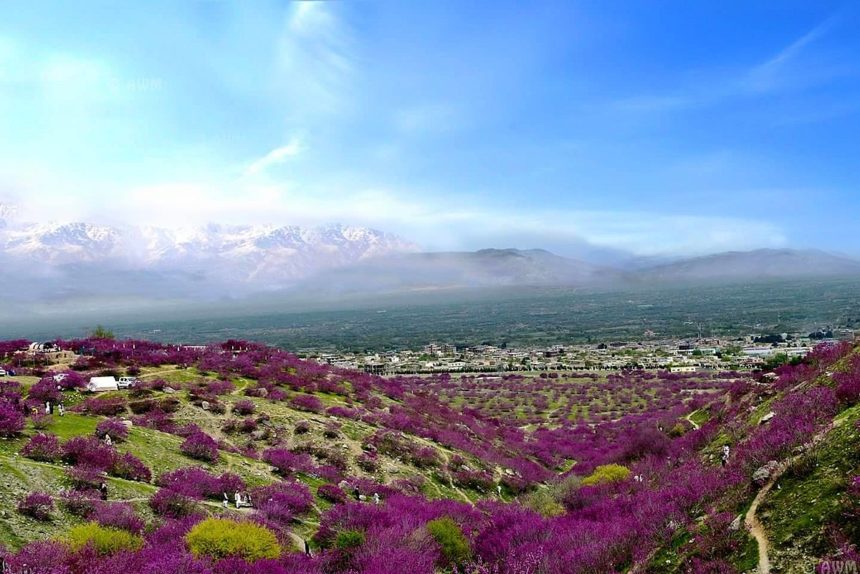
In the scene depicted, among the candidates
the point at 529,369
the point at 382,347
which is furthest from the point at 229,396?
the point at 382,347

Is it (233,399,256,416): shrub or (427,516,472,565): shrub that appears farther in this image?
(233,399,256,416): shrub

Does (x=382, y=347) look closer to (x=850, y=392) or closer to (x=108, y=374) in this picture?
(x=108, y=374)

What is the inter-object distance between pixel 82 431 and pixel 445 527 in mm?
13555

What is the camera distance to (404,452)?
25.8 metres

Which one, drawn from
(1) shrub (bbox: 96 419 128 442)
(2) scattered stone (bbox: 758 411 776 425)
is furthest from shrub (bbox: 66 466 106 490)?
(2) scattered stone (bbox: 758 411 776 425)

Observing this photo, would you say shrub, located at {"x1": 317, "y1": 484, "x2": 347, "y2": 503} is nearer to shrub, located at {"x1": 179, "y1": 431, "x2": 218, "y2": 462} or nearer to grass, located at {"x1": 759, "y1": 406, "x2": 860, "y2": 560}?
shrub, located at {"x1": 179, "y1": 431, "x2": 218, "y2": 462}

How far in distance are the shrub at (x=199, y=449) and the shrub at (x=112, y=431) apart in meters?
2.04

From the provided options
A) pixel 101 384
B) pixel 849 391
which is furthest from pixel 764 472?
pixel 101 384

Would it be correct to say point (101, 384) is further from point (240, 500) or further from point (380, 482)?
point (380, 482)

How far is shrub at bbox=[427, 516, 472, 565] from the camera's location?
13.4 meters

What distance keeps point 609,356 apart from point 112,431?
123 metres

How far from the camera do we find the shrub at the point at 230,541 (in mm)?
10766

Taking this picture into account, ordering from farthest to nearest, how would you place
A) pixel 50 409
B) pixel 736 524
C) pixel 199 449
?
pixel 50 409 → pixel 199 449 → pixel 736 524

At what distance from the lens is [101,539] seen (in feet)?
34.2
